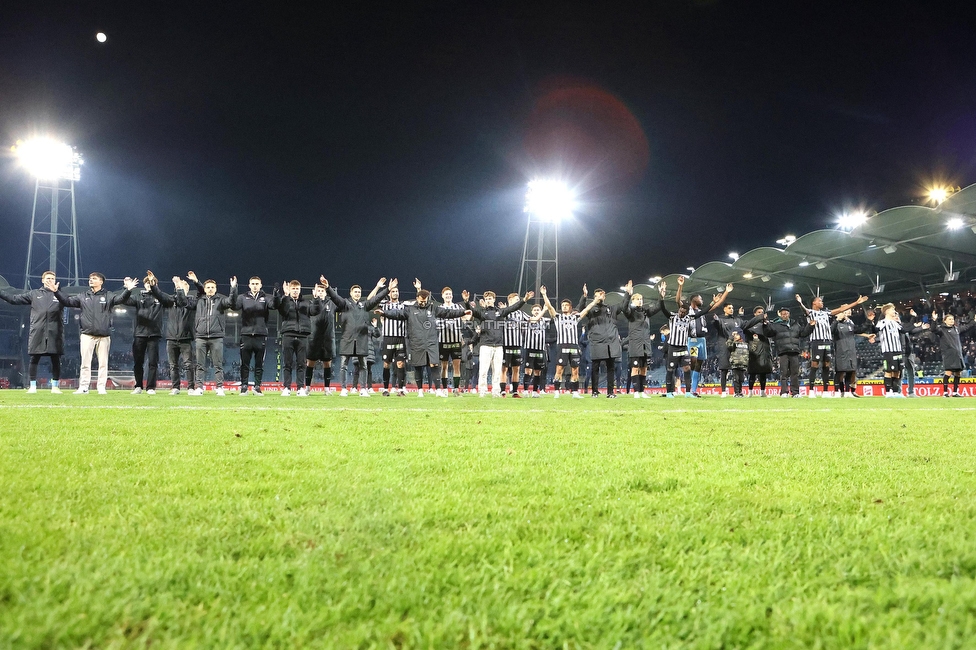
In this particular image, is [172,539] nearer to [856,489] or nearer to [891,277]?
[856,489]

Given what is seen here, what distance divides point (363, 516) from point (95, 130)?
45950 millimetres

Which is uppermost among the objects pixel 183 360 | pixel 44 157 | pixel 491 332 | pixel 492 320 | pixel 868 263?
pixel 44 157

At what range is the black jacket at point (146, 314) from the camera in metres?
11.2

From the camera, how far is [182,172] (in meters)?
50.4

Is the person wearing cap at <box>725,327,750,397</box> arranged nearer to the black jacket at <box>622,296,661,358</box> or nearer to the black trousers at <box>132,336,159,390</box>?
the black jacket at <box>622,296,661,358</box>

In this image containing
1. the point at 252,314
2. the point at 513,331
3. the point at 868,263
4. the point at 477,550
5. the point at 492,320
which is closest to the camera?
the point at 477,550

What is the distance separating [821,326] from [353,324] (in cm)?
1075

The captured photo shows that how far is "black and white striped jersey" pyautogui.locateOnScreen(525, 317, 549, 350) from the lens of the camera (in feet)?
46.1

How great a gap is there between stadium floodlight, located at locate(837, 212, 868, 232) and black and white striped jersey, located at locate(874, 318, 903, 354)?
6889mm

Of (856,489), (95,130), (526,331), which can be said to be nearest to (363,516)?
(856,489)

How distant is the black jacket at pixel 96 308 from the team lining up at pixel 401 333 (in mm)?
18

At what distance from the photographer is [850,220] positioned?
20.8 meters

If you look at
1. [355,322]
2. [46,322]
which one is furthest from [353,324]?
[46,322]

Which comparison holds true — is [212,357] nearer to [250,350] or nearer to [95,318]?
[250,350]
